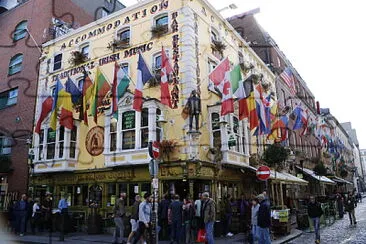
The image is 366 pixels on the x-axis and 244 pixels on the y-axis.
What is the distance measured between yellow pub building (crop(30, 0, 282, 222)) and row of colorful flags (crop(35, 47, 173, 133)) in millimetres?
991

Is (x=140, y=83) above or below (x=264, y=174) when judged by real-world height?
above

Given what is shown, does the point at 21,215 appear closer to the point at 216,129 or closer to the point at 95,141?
the point at 95,141

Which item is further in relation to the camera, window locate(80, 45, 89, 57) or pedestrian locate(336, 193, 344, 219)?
pedestrian locate(336, 193, 344, 219)

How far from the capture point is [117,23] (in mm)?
17828

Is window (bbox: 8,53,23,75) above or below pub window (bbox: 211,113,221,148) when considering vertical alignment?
above

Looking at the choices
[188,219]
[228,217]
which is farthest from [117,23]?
[228,217]

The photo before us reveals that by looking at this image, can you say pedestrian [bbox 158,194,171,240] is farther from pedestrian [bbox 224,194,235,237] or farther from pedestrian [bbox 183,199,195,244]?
pedestrian [bbox 224,194,235,237]

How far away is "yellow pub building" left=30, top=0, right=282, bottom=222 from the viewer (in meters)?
14.1

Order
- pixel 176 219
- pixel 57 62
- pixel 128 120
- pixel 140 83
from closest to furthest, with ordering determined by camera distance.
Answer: pixel 176 219
pixel 140 83
pixel 128 120
pixel 57 62

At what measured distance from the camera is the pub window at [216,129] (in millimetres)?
14992

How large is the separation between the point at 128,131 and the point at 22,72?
34.1 ft

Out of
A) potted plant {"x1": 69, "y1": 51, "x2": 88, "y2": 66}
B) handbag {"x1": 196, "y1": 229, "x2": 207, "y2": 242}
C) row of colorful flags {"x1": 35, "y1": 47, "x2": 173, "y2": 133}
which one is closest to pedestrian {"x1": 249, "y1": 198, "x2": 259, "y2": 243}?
handbag {"x1": 196, "y1": 229, "x2": 207, "y2": 242}

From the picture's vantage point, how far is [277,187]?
74.4 ft

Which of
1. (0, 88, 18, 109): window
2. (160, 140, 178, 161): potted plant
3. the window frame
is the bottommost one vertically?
(160, 140, 178, 161): potted plant
